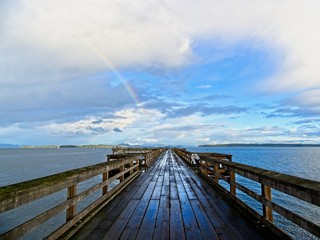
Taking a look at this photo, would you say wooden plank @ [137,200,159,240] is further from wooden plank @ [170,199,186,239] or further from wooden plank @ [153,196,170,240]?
wooden plank @ [170,199,186,239]

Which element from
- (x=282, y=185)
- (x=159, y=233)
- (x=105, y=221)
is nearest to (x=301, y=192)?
(x=282, y=185)

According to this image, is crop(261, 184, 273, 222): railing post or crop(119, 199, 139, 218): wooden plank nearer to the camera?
crop(261, 184, 273, 222): railing post

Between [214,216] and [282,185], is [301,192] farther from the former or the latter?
[214,216]

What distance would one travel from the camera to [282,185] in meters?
3.31

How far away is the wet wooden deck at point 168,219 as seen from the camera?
3.79 metres

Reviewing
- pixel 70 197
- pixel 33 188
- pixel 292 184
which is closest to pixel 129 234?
pixel 70 197

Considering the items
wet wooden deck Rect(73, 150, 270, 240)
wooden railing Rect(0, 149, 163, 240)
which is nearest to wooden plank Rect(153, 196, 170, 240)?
wet wooden deck Rect(73, 150, 270, 240)

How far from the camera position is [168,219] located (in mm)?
4598

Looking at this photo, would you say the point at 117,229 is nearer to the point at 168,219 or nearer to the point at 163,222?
the point at 163,222

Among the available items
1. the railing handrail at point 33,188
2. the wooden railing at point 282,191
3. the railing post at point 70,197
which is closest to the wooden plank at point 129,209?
the railing post at point 70,197

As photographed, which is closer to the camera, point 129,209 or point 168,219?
point 168,219

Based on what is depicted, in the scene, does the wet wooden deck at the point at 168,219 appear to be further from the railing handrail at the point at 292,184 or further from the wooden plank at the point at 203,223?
the railing handrail at the point at 292,184

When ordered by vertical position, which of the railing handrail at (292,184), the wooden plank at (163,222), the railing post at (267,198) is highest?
the railing handrail at (292,184)

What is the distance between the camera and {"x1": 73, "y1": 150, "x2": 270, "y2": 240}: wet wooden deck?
379 centimetres
